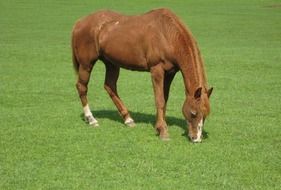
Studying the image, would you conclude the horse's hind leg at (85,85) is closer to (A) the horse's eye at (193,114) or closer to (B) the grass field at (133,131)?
(B) the grass field at (133,131)

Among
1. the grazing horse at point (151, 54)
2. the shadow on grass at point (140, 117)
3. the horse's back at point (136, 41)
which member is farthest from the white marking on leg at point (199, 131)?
the horse's back at point (136, 41)

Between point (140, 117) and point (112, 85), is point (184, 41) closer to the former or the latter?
point (112, 85)

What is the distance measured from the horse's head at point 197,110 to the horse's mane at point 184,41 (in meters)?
0.20

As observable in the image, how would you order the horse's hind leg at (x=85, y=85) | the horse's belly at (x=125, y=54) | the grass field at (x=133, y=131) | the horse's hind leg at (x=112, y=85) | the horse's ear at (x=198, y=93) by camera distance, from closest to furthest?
the grass field at (x=133, y=131) → the horse's ear at (x=198, y=93) → the horse's belly at (x=125, y=54) → the horse's hind leg at (x=85, y=85) → the horse's hind leg at (x=112, y=85)

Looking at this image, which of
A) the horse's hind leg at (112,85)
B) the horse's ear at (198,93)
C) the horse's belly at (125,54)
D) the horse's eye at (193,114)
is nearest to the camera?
the horse's ear at (198,93)

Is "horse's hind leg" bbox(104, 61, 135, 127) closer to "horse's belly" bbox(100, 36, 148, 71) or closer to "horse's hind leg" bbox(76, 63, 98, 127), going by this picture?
"horse's hind leg" bbox(76, 63, 98, 127)

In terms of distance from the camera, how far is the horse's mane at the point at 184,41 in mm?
8430

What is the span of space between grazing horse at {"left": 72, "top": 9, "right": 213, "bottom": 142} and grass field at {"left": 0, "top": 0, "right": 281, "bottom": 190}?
0.54 metres

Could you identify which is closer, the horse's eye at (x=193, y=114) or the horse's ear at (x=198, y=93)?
the horse's ear at (x=198, y=93)

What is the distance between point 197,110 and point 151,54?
125cm

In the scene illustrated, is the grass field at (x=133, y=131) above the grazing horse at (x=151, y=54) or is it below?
below

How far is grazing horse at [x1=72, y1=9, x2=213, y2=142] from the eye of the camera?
841 cm

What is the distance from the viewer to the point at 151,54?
8836 mm

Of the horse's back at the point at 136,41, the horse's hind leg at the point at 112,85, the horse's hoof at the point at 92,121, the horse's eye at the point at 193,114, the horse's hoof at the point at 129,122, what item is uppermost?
the horse's back at the point at 136,41
